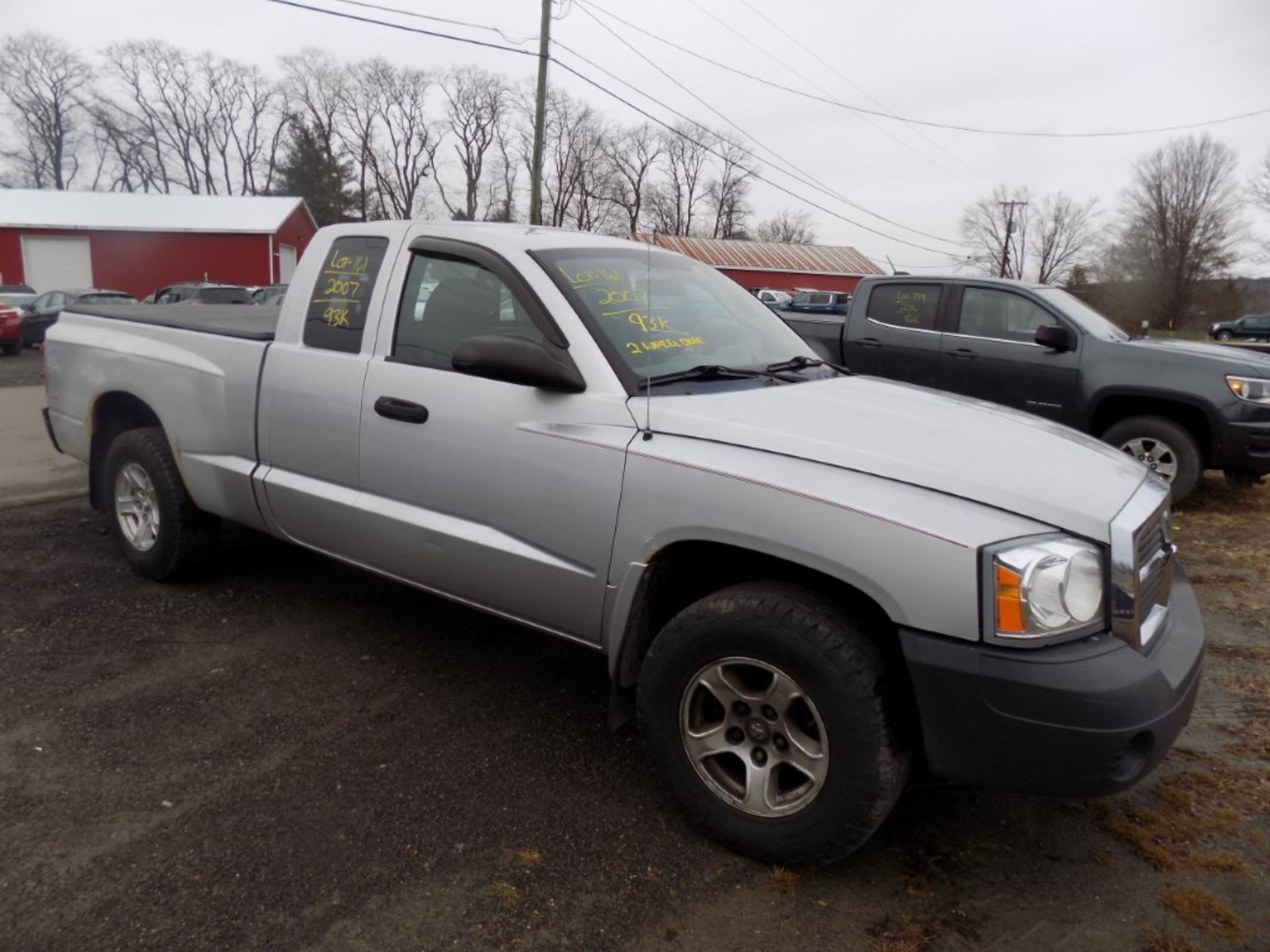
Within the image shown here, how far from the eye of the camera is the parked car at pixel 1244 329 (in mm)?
46406

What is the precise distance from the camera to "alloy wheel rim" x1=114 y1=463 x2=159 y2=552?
4.71 m

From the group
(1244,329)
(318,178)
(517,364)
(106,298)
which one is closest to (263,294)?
(106,298)

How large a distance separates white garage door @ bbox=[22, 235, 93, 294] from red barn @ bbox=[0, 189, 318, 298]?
0.03 meters

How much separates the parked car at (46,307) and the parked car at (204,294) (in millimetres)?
804

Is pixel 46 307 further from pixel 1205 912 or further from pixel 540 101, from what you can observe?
pixel 1205 912

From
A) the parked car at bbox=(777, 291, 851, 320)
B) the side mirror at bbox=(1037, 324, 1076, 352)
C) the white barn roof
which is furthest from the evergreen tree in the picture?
the side mirror at bbox=(1037, 324, 1076, 352)

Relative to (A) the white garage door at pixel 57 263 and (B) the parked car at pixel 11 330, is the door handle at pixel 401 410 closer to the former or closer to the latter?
(B) the parked car at pixel 11 330

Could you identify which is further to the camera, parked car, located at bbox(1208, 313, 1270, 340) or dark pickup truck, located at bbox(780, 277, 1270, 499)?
parked car, located at bbox(1208, 313, 1270, 340)

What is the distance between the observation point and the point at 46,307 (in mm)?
23141

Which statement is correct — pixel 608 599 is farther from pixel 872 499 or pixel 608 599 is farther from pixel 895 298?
pixel 895 298

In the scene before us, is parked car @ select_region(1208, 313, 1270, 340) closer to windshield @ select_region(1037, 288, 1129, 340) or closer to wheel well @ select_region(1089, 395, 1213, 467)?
windshield @ select_region(1037, 288, 1129, 340)

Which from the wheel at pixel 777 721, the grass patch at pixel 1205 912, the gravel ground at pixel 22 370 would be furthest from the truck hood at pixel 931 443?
the gravel ground at pixel 22 370

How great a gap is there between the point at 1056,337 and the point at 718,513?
553 centimetres

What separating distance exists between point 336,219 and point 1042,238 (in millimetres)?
46539
